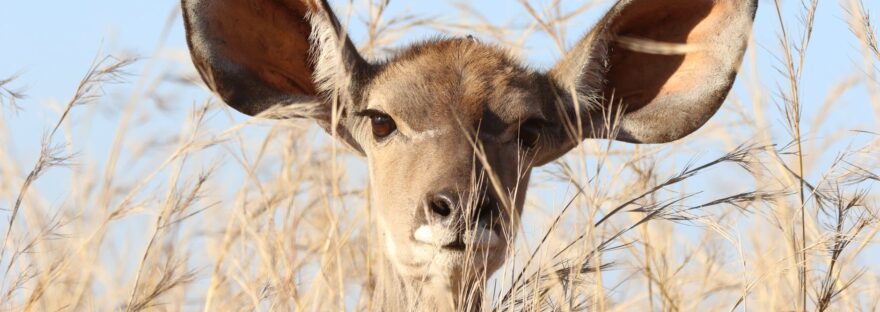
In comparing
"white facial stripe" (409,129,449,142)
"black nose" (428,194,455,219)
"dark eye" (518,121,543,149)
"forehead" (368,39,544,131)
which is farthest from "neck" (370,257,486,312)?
"dark eye" (518,121,543,149)

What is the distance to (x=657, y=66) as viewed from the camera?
632 centimetres

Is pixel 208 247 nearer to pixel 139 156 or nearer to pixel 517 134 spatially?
pixel 139 156

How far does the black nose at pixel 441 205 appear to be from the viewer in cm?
488

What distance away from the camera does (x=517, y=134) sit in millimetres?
5711

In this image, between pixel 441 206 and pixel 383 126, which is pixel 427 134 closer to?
pixel 383 126

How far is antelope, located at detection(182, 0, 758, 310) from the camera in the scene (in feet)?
17.4

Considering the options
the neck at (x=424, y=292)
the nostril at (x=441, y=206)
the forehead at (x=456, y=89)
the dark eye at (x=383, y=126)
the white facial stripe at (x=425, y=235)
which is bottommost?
the neck at (x=424, y=292)

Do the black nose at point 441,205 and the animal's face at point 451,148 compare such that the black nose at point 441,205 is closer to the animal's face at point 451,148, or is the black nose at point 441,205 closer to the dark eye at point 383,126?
the animal's face at point 451,148

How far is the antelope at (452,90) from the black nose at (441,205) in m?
0.04

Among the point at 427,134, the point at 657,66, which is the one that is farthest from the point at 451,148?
the point at 657,66

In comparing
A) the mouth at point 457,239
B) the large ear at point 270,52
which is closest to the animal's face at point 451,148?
the mouth at point 457,239

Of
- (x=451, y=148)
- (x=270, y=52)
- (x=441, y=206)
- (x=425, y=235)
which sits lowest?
(x=425, y=235)

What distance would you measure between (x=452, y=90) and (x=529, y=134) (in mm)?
381

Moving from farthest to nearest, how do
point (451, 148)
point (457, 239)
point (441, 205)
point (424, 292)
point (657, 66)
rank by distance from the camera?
1. point (657, 66)
2. point (451, 148)
3. point (424, 292)
4. point (441, 205)
5. point (457, 239)
